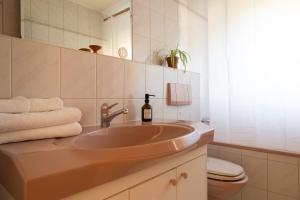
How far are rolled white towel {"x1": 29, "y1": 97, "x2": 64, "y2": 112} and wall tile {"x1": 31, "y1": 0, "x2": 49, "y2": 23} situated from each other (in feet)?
1.33

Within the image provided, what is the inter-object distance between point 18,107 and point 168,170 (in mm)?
538

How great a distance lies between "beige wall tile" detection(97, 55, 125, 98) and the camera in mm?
980

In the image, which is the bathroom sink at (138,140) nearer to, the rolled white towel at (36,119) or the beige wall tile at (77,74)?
the rolled white towel at (36,119)

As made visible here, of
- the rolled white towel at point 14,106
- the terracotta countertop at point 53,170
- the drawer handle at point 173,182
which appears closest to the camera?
the terracotta countertop at point 53,170

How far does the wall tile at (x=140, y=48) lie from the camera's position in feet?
4.20

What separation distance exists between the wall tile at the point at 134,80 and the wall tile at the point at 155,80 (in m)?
0.05

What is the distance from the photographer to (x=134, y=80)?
1160 millimetres

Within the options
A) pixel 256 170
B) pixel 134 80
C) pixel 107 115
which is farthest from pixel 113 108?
pixel 256 170

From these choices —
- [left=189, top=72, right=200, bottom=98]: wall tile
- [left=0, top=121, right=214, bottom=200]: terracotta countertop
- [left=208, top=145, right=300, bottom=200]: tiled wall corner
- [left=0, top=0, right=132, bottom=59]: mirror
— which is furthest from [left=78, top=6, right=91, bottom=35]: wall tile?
[left=208, top=145, right=300, bottom=200]: tiled wall corner

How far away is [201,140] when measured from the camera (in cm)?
79

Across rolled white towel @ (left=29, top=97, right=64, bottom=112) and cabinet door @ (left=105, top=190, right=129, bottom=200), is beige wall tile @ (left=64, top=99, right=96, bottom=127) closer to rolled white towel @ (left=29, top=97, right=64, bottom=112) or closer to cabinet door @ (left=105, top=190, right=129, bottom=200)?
rolled white towel @ (left=29, top=97, right=64, bottom=112)

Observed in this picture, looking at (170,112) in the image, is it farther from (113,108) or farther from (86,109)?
(86,109)

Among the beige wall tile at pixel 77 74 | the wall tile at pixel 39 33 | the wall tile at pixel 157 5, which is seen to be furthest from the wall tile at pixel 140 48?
the wall tile at pixel 39 33

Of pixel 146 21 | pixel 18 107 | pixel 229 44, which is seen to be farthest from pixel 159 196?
pixel 229 44
